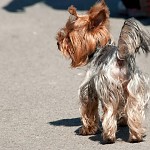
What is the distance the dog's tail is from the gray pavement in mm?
1007

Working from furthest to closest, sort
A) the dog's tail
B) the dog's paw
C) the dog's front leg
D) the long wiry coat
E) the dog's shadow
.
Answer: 1. the dog's paw
2. the dog's shadow
3. the dog's front leg
4. the long wiry coat
5. the dog's tail

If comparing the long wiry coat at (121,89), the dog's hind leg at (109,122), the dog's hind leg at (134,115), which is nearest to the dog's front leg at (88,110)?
the long wiry coat at (121,89)

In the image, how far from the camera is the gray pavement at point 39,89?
813 centimetres

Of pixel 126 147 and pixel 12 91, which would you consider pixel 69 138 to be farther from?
pixel 12 91

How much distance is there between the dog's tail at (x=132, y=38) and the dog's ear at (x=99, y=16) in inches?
11.7

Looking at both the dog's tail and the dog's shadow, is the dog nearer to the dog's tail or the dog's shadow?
the dog's tail

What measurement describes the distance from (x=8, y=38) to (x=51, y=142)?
6870mm

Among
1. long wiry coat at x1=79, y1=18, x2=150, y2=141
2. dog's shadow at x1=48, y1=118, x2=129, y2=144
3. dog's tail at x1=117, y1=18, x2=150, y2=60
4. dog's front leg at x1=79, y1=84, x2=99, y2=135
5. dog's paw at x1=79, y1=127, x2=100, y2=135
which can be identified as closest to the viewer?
dog's tail at x1=117, y1=18, x2=150, y2=60

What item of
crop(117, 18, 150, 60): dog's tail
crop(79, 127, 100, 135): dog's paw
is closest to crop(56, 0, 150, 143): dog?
crop(117, 18, 150, 60): dog's tail

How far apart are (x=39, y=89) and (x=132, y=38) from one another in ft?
10.9

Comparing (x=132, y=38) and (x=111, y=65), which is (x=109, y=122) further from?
(x=132, y=38)

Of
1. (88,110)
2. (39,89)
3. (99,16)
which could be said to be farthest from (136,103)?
(39,89)

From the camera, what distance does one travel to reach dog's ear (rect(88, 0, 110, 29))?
7824 mm

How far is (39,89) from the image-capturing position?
35.1 feet
